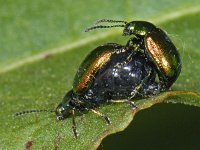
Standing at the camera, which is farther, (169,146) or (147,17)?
(147,17)

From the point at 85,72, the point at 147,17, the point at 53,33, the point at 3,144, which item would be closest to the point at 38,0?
the point at 53,33

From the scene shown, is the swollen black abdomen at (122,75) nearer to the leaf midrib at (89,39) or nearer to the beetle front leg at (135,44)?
the beetle front leg at (135,44)

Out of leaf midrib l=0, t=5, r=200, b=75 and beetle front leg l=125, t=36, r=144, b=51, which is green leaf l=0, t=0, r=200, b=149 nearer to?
leaf midrib l=0, t=5, r=200, b=75

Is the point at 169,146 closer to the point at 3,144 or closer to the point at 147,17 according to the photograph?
the point at 3,144

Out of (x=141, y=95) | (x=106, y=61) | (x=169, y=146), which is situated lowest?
(x=169, y=146)

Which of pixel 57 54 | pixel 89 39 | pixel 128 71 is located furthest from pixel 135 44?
pixel 57 54

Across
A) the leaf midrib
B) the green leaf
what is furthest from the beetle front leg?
the leaf midrib
